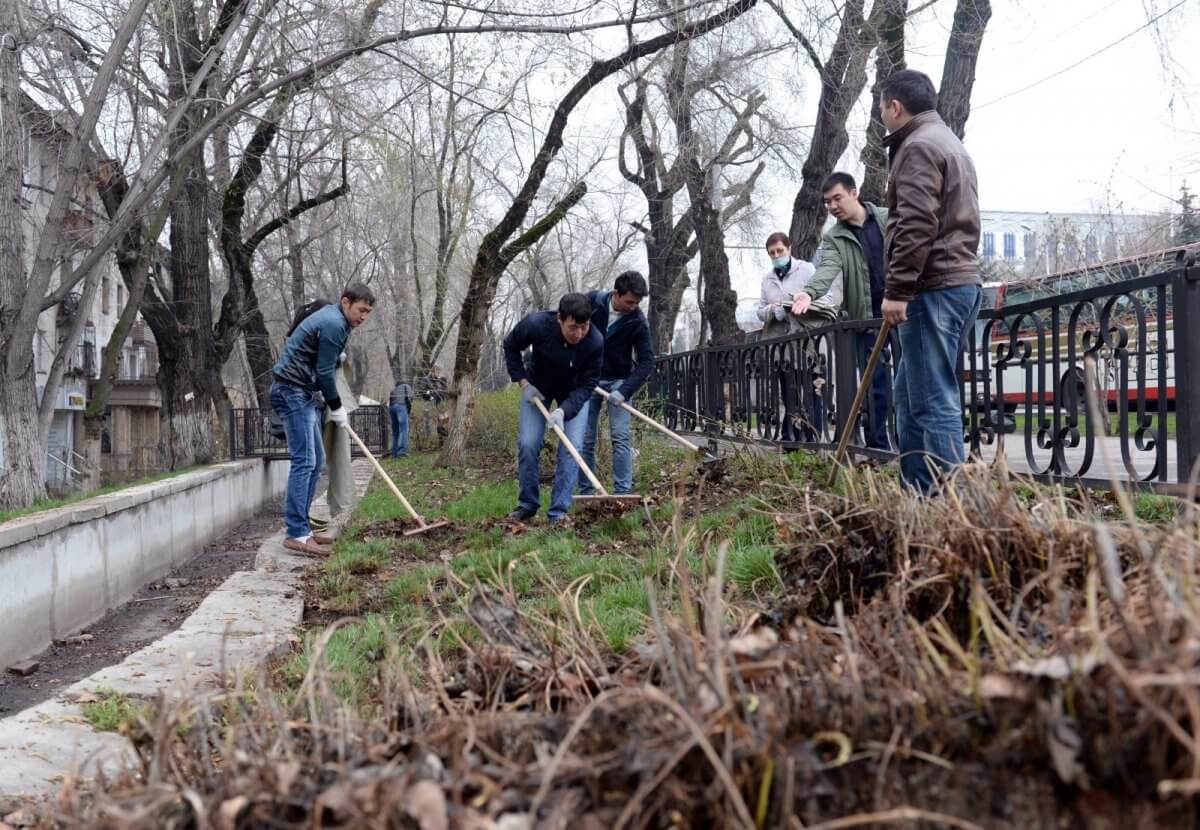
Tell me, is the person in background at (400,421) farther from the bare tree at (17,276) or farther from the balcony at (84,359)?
the balcony at (84,359)

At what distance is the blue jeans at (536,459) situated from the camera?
7684 mm

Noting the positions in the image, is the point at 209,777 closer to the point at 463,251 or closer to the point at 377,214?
the point at 377,214

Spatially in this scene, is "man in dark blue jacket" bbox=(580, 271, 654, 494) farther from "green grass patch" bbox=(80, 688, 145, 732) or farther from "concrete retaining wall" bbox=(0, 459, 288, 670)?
"green grass patch" bbox=(80, 688, 145, 732)

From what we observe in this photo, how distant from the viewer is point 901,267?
4660 millimetres

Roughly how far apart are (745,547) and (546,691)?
3.45 m

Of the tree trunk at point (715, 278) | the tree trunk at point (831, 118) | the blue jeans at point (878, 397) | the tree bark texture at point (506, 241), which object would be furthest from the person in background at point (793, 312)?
the tree trunk at point (715, 278)

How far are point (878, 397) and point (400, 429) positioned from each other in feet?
58.1

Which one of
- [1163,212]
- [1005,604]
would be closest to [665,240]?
[1163,212]

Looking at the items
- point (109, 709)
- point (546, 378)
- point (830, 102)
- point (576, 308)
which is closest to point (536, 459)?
point (546, 378)

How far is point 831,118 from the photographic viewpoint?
521 inches

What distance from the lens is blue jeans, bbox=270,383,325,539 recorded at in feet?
27.0

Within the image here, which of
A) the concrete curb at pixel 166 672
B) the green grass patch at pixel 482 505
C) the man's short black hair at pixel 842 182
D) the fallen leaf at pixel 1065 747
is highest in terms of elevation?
the man's short black hair at pixel 842 182

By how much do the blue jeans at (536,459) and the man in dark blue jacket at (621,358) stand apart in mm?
397

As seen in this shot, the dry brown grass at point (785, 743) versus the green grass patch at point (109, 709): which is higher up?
the dry brown grass at point (785, 743)
